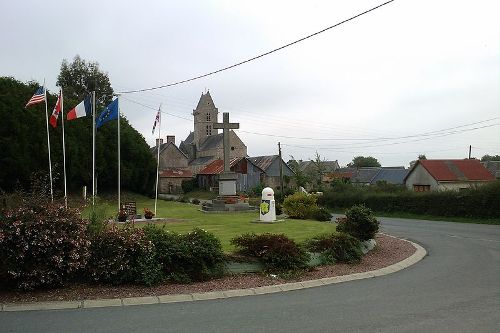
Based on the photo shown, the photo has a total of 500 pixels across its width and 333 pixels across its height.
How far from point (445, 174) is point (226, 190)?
1475 inches

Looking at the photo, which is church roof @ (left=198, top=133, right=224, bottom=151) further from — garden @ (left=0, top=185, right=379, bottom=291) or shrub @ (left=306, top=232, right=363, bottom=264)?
garden @ (left=0, top=185, right=379, bottom=291)

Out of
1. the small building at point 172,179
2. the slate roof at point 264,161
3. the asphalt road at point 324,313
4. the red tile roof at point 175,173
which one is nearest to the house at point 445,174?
the slate roof at point 264,161

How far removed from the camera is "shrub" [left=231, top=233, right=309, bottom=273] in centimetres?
1120

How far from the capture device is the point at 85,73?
6431 centimetres

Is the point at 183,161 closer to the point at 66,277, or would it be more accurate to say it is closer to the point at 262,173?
the point at 262,173

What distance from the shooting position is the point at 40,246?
28.7 ft

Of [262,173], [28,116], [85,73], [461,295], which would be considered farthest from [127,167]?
[461,295]

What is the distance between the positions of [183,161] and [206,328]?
8641cm

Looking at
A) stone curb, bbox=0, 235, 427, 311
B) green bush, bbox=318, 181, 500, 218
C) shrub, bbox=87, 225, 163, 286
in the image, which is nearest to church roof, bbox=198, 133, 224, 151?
green bush, bbox=318, 181, 500, 218

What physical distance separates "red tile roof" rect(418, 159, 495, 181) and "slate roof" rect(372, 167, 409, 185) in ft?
87.7

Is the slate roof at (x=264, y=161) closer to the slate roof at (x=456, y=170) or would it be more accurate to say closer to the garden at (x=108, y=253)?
the slate roof at (x=456, y=170)

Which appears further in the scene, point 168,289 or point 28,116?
point 28,116

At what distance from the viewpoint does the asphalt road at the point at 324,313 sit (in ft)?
22.6

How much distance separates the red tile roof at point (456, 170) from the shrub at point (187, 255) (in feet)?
169
